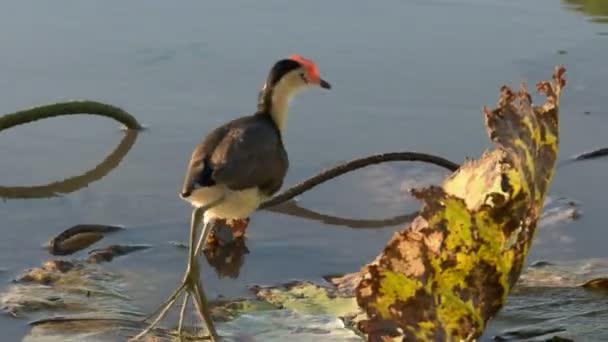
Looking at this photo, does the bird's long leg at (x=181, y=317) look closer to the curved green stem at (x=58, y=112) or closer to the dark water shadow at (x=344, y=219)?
the dark water shadow at (x=344, y=219)

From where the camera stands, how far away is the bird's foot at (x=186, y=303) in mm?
3557

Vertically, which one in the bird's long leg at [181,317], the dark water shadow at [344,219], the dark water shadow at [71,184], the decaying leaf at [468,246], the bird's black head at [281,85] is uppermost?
the bird's black head at [281,85]

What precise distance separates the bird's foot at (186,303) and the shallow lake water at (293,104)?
0.11 metres

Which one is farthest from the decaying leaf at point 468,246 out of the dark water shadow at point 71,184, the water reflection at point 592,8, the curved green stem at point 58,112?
the water reflection at point 592,8

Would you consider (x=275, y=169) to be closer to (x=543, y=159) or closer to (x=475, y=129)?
(x=543, y=159)

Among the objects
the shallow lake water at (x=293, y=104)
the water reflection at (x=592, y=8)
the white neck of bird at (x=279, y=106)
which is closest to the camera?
the white neck of bird at (x=279, y=106)

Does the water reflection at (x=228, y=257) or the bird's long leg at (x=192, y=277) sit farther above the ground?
the bird's long leg at (x=192, y=277)

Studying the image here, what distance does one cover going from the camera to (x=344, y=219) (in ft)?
15.0

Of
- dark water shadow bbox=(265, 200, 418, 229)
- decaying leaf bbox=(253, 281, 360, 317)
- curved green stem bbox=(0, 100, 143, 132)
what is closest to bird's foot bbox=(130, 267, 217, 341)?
decaying leaf bbox=(253, 281, 360, 317)

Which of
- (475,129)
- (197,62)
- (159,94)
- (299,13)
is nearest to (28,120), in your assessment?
(159,94)

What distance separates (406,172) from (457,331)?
211 cm

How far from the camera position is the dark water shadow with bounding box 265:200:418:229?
453 cm

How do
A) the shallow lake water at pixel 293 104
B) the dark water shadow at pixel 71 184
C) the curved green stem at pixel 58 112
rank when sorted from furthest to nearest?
the curved green stem at pixel 58 112 → the dark water shadow at pixel 71 184 → the shallow lake water at pixel 293 104

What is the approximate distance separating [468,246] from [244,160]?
1019 millimetres
